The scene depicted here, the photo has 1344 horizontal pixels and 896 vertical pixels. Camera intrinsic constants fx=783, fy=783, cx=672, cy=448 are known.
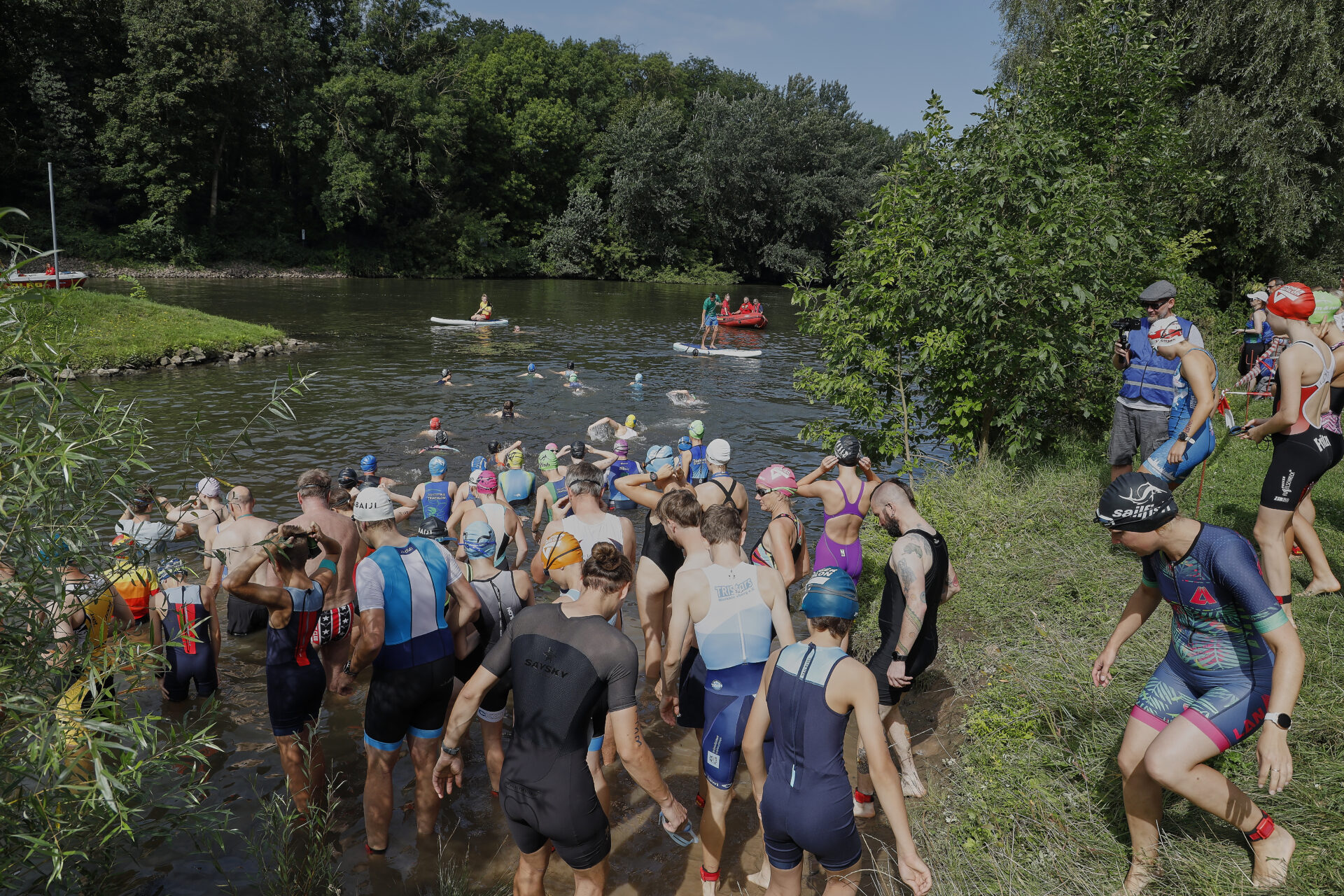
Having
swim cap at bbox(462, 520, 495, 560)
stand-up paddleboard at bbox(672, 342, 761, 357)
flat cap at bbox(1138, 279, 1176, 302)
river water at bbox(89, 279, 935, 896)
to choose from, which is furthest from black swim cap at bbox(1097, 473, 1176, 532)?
stand-up paddleboard at bbox(672, 342, 761, 357)

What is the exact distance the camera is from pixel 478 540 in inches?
214

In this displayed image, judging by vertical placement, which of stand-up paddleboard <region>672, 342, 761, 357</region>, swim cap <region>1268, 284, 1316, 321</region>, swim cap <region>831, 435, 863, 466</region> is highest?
swim cap <region>1268, 284, 1316, 321</region>

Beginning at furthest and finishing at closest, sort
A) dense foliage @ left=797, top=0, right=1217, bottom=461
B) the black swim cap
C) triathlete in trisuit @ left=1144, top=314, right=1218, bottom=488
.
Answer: dense foliage @ left=797, top=0, right=1217, bottom=461, triathlete in trisuit @ left=1144, top=314, right=1218, bottom=488, the black swim cap

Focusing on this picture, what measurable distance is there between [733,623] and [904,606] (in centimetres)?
114

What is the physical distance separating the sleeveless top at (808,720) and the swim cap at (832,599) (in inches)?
6.4

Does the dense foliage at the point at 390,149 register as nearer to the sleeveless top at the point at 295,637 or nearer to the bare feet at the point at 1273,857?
the sleeveless top at the point at 295,637

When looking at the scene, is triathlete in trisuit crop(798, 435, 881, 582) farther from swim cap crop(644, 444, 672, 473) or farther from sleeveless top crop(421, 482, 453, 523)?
sleeveless top crop(421, 482, 453, 523)

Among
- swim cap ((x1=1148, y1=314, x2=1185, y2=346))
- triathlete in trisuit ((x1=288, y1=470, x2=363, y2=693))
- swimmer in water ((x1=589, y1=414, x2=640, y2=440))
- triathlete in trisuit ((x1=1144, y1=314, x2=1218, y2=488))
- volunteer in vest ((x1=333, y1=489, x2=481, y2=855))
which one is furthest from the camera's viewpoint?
swimmer in water ((x1=589, y1=414, x2=640, y2=440))

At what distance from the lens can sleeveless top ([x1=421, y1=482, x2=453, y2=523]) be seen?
913 centimetres

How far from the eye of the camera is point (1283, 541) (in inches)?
212

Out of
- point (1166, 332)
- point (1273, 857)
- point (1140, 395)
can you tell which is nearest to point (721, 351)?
point (1140, 395)

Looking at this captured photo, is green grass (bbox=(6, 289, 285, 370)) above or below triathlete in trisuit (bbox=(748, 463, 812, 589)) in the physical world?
below

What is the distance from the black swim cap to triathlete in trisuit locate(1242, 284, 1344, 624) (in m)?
2.58

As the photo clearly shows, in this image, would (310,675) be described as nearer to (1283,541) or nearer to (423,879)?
(423,879)
